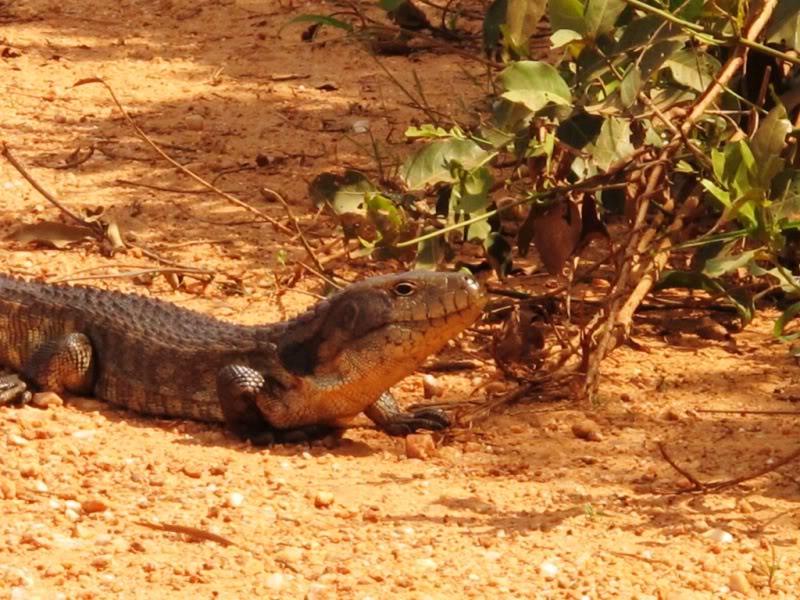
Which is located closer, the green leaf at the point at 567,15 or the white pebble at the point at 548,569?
the white pebble at the point at 548,569

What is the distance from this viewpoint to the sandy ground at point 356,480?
14.3ft

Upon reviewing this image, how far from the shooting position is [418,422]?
5738mm

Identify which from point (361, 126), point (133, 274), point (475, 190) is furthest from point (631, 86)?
point (361, 126)

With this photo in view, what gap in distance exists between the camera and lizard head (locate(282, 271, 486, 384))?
5586mm

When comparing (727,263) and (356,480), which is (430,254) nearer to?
(356,480)

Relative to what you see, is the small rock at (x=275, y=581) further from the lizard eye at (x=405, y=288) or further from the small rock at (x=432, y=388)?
the small rock at (x=432, y=388)

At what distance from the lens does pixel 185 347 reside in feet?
20.2

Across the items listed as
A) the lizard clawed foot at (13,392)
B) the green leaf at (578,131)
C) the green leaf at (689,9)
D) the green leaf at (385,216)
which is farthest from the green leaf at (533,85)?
the lizard clawed foot at (13,392)

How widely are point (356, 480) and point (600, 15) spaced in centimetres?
166

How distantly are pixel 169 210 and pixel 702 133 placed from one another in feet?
10.3

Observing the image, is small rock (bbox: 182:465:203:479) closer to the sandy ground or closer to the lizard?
the sandy ground

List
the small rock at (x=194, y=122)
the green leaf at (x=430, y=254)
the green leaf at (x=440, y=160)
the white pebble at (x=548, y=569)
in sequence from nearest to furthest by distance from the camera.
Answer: the white pebble at (x=548, y=569) → the green leaf at (x=440, y=160) → the green leaf at (x=430, y=254) → the small rock at (x=194, y=122)

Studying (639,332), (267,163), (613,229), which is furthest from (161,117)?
(639,332)

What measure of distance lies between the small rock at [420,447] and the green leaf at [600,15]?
1.48 metres
